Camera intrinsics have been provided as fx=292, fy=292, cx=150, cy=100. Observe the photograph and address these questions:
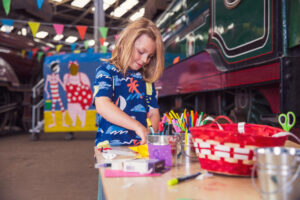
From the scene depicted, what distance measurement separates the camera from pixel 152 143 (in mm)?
782

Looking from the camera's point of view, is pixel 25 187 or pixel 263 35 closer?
pixel 263 35

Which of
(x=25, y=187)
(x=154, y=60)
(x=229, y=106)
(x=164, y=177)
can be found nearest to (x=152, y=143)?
(x=164, y=177)

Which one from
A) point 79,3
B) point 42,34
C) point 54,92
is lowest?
point 54,92

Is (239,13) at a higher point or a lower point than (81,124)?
higher

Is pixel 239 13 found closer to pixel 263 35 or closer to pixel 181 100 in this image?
pixel 263 35

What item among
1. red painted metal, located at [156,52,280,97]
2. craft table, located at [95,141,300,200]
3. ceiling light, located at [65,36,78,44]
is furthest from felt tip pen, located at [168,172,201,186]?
ceiling light, located at [65,36,78,44]

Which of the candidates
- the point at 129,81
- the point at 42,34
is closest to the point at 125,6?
the point at 129,81

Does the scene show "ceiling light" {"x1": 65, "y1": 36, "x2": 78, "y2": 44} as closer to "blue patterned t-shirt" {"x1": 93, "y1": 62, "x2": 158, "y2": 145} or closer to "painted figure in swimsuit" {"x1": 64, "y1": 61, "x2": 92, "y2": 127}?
"painted figure in swimsuit" {"x1": 64, "y1": 61, "x2": 92, "y2": 127}

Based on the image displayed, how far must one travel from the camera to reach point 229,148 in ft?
2.13

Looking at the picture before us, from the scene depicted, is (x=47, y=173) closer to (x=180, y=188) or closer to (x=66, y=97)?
(x=66, y=97)

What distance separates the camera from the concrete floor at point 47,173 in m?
2.44

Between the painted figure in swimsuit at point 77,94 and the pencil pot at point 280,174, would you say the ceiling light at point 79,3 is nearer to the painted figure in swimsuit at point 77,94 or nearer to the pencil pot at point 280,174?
the painted figure in swimsuit at point 77,94

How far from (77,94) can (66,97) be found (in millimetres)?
203

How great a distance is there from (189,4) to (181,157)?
108 inches
